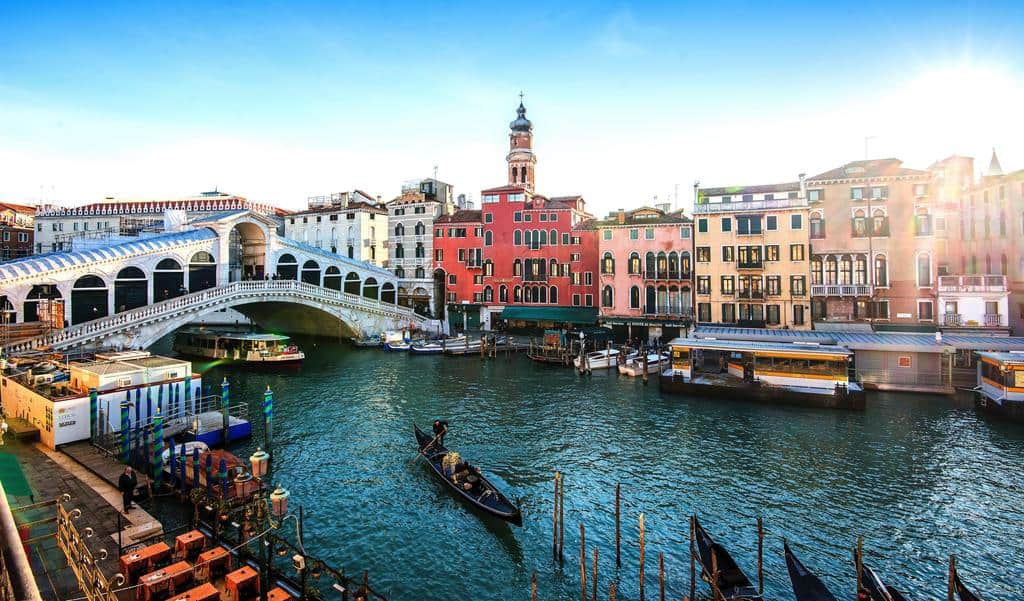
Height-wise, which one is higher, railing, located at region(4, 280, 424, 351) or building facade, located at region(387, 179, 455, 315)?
building facade, located at region(387, 179, 455, 315)

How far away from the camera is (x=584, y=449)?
22266 millimetres

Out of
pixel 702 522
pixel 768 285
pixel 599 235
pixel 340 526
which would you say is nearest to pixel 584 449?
pixel 702 522

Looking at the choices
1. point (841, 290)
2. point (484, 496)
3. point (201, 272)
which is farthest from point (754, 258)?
point (201, 272)

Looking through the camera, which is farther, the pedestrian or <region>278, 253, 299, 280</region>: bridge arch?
<region>278, 253, 299, 280</region>: bridge arch

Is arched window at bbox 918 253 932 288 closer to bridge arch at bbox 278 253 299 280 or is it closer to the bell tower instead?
the bell tower

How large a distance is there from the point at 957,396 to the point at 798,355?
9.23m

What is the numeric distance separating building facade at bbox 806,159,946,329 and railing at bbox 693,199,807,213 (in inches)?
53.6

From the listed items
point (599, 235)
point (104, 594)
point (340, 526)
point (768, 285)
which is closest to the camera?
point (104, 594)

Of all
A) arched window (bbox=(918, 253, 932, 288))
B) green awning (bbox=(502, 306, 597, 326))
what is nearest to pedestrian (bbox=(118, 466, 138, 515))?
green awning (bbox=(502, 306, 597, 326))

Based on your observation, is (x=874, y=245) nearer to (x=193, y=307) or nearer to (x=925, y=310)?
(x=925, y=310)

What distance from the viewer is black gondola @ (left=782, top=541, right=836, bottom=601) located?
11461 millimetres

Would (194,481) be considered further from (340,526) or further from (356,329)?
(356,329)

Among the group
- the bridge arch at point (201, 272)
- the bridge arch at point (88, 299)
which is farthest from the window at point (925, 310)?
the bridge arch at point (88, 299)

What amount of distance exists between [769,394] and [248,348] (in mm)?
33529
